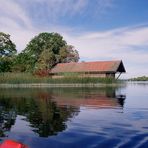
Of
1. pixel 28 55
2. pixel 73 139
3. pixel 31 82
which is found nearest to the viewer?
pixel 73 139

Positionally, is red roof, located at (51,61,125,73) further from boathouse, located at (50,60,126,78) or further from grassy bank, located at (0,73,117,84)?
grassy bank, located at (0,73,117,84)

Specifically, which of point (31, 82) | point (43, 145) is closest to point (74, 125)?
point (43, 145)

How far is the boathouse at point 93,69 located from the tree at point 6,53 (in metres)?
8.92

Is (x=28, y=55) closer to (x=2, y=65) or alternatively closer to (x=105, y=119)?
(x=2, y=65)

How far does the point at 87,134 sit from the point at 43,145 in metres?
1.98

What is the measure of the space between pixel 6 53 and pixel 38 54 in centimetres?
1044

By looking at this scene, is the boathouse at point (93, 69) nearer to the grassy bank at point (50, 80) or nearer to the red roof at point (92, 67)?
the red roof at point (92, 67)

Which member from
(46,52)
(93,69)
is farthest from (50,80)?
(46,52)

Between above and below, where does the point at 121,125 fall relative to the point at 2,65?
below

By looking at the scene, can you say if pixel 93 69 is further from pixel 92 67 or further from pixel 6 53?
pixel 6 53

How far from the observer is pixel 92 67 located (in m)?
62.8

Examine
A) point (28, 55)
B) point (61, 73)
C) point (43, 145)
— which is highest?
point (28, 55)

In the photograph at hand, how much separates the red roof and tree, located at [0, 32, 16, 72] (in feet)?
29.7

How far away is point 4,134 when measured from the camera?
32.7 feet
